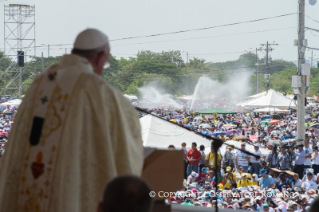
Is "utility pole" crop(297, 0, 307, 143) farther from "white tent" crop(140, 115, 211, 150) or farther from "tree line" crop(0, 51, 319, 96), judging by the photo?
"tree line" crop(0, 51, 319, 96)

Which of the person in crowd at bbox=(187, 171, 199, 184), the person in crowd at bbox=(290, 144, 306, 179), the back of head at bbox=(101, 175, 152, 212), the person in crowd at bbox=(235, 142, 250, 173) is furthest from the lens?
the person in crowd at bbox=(235, 142, 250, 173)

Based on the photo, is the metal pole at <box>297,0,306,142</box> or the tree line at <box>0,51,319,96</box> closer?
the metal pole at <box>297,0,306,142</box>

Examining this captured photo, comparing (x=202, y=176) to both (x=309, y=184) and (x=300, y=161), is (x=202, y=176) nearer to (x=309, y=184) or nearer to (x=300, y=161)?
(x=309, y=184)

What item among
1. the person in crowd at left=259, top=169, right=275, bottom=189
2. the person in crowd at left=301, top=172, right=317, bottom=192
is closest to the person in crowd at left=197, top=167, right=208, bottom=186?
the person in crowd at left=259, top=169, right=275, bottom=189

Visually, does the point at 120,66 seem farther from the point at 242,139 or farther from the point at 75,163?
the point at 75,163

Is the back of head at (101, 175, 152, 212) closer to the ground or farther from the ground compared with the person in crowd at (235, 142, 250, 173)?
farther from the ground

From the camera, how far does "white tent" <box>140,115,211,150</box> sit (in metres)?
13.8

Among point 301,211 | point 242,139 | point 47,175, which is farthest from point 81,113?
point 242,139

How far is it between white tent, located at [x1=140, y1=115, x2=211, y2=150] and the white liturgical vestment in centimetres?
1120

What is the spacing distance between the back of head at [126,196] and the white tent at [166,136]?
1187cm

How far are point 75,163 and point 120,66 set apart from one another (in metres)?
72.6

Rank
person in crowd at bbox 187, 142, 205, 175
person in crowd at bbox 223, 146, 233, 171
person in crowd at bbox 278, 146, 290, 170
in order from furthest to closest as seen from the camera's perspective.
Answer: person in crowd at bbox 278, 146, 290, 170, person in crowd at bbox 223, 146, 233, 171, person in crowd at bbox 187, 142, 205, 175

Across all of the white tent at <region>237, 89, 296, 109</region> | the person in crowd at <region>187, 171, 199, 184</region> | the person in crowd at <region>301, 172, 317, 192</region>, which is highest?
the white tent at <region>237, 89, 296, 109</region>

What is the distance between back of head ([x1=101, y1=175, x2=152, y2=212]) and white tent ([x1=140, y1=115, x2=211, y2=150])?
38.9 ft
